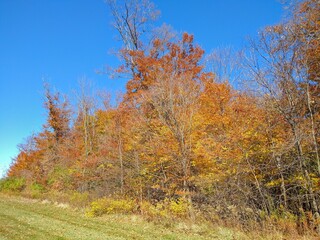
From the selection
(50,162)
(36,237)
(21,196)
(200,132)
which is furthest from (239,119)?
(50,162)

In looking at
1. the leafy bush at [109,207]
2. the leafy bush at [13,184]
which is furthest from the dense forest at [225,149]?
the leafy bush at [13,184]

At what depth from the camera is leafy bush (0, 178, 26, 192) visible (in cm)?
2723

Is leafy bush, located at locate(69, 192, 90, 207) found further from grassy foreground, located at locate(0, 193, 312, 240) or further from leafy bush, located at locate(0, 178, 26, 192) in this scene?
leafy bush, located at locate(0, 178, 26, 192)

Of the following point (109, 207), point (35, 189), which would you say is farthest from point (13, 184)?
point (109, 207)

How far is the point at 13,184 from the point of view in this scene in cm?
2758

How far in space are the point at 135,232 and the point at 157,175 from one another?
5479mm

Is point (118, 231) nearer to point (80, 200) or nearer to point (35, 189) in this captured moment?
point (80, 200)

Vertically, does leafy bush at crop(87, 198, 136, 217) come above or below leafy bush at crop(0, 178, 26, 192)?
below

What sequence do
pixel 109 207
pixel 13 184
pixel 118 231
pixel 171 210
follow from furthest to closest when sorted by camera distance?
pixel 13 184, pixel 109 207, pixel 171 210, pixel 118 231

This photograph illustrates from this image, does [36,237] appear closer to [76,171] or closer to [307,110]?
[307,110]

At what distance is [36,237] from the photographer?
851 centimetres

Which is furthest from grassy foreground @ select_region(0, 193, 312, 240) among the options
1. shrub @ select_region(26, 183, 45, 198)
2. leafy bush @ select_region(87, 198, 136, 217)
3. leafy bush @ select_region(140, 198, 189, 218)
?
shrub @ select_region(26, 183, 45, 198)

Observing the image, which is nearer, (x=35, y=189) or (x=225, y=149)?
(x=225, y=149)

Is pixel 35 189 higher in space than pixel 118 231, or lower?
higher
